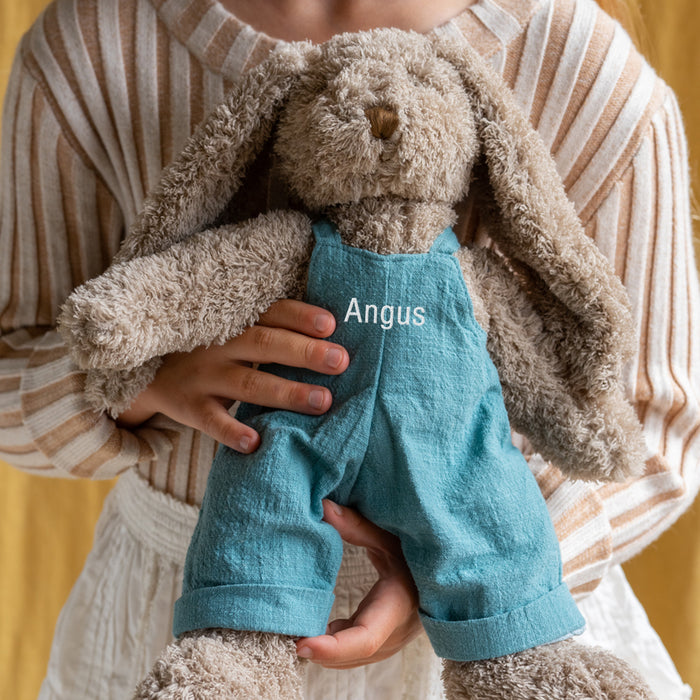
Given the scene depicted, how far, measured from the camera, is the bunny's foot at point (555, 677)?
0.39 m

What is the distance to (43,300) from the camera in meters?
0.65

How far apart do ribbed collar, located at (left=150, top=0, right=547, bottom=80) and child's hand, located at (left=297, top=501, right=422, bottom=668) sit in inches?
12.7

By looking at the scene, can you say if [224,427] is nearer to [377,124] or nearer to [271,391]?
[271,391]

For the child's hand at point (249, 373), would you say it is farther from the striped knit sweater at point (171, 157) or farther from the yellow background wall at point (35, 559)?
the yellow background wall at point (35, 559)

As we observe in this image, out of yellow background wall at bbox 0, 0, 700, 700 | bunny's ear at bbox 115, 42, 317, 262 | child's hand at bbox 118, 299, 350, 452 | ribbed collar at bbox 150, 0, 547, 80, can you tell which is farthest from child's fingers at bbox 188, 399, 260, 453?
yellow background wall at bbox 0, 0, 700, 700

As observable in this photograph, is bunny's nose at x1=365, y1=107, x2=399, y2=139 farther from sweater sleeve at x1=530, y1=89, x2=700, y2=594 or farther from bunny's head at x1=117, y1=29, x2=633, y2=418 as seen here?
sweater sleeve at x1=530, y1=89, x2=700, y2=594

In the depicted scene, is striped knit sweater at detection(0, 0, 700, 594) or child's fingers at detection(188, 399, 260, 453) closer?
child's fingers at detection(188, 399, 260, 453)

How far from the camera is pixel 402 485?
0.42m

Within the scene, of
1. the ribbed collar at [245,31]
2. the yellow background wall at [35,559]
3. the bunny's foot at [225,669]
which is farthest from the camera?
the yellow background wall at [35,559]

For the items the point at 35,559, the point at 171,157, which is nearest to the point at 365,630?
the point at 171,157

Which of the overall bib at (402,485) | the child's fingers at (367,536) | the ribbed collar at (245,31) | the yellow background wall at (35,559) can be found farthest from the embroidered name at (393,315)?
the yellow background wall at (35,559)

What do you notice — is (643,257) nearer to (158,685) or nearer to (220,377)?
(220,377)

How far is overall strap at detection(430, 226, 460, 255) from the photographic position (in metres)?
0.44

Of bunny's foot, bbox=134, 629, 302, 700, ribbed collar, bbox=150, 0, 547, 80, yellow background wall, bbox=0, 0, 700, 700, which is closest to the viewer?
bunny's foot, bbox=134, 629, 302, 700
